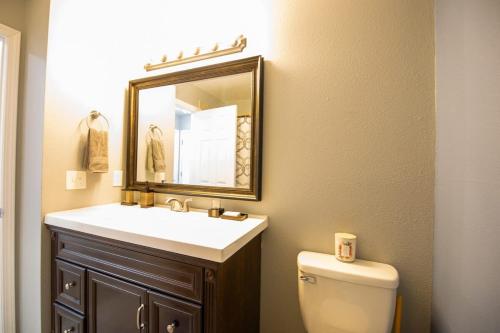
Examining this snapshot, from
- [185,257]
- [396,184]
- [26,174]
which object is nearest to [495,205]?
[396,184]

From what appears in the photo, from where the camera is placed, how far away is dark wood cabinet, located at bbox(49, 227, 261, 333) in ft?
2.45

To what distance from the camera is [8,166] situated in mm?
1178

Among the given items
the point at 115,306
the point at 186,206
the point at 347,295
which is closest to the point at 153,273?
the point at 115,306

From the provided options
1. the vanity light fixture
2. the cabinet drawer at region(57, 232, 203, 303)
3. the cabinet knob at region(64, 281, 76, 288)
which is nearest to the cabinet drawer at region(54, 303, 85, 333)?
the cabinet knob at region(64, 281, 76, 288)

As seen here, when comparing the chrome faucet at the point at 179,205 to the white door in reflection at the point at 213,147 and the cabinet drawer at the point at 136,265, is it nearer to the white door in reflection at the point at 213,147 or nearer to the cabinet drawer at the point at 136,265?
the white door in reflection at the point at 213,147

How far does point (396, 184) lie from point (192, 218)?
1.04 meters

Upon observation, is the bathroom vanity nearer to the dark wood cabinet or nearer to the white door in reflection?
the dark wood cabinet

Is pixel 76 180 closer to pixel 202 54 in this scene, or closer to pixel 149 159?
pixel 149 159

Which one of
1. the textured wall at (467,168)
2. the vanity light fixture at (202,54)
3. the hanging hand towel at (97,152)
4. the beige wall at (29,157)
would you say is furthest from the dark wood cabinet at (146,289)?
the vanity light fixture at (202,54)

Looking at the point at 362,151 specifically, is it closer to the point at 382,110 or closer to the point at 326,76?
the point at 382,110

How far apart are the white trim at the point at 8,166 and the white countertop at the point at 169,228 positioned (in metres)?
0.35

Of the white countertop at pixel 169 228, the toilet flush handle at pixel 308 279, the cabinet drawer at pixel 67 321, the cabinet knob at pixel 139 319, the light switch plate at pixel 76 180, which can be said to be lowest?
the cabinet drawer at pixel 67 321

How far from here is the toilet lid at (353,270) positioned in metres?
0.80

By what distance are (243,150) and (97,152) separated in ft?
3.00
